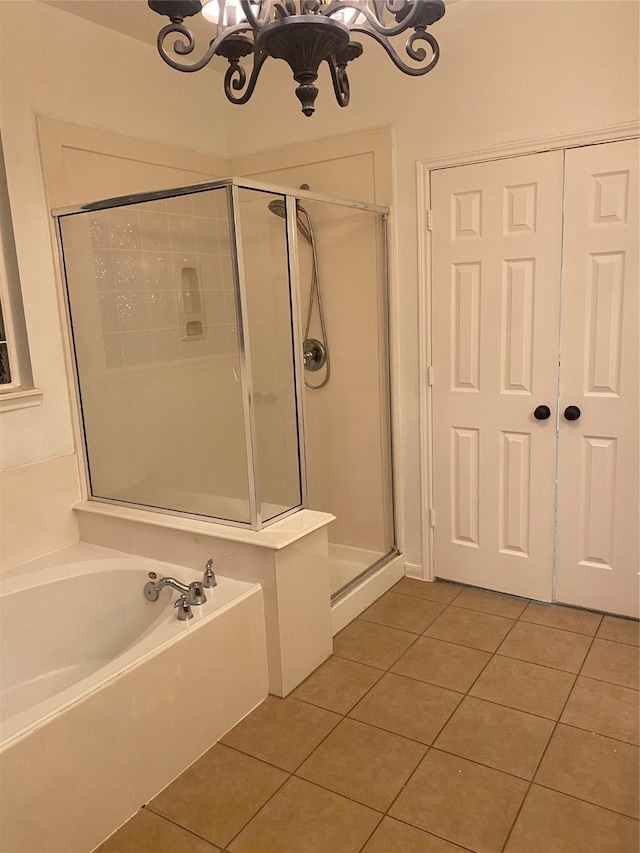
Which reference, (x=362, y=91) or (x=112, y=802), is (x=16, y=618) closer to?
(x=112, y=802)

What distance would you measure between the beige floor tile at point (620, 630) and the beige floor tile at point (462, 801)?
3.16 feet

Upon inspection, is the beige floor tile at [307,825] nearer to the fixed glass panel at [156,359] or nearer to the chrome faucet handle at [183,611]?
the chrome faucet handle at [183,611]

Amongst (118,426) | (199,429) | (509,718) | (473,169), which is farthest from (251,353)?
(509,718)

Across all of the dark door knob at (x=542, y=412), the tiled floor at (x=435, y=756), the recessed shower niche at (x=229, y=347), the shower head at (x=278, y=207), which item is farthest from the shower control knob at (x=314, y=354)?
the tiled floor at (x=435, y=756)

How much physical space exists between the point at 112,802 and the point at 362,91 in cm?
292

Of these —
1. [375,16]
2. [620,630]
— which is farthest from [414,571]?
[375,16]

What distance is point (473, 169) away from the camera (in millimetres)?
2732

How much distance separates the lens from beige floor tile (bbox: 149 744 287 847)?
1.77 m

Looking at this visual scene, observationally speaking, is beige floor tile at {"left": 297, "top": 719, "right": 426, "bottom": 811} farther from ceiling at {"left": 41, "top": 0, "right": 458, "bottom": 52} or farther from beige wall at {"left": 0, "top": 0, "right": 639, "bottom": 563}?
ceiling at {"left": 41, "top": 0, "right": 458, "bottom": 52}

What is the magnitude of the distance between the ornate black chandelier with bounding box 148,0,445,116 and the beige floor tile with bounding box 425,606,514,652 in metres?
2.07

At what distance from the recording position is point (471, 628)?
2.73m

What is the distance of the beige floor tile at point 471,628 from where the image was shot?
8.60 ft

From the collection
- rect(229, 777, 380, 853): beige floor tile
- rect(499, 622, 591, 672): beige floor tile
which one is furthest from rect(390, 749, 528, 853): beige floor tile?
rect(499, 622, 591, 672): beige floor tile

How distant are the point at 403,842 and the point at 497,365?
187 cm
